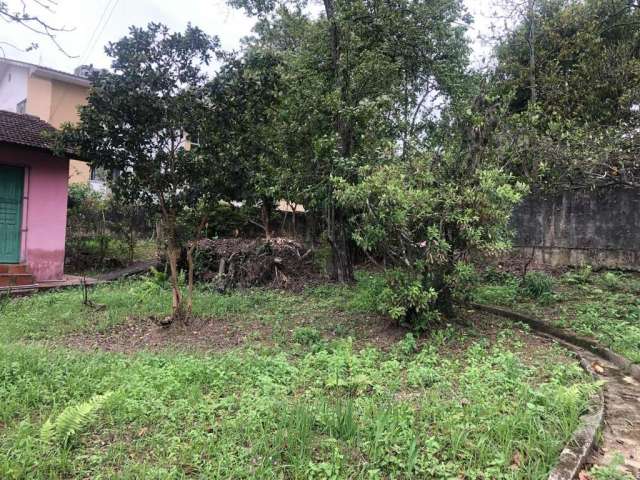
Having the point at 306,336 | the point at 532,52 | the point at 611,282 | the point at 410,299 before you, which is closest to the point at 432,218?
the point at 410,299

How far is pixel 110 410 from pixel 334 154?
19.1ft

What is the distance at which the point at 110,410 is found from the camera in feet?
11.4

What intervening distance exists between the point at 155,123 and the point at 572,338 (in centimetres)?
609

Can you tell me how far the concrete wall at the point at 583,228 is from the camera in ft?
30.9

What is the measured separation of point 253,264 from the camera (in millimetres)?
10648

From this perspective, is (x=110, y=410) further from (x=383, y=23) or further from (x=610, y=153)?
(x=383, y=23)

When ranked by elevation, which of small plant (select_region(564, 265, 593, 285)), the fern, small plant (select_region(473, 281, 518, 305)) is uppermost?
small plant (select_region(564, 265, 593, 285))

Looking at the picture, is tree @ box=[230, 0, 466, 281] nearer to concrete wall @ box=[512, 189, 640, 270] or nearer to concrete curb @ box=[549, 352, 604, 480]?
concrete wall @ box=[512, 189, 640, 270]

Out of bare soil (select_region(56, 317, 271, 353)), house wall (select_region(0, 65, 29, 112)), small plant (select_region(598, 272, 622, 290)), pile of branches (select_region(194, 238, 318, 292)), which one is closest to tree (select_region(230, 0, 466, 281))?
pile of branches (select_region(194, 238, 318, 292))

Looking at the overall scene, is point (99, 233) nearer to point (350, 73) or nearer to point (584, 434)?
point (350, 73)

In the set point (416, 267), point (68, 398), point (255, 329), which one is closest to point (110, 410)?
point (68, 398)

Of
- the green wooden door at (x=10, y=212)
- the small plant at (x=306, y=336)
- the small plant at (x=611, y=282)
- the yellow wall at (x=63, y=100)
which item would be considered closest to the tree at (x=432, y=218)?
the small plant at (x=306, y=336)

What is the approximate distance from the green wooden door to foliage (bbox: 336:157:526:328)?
26.2ft

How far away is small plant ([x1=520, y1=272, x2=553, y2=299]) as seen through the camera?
25.7 ft
